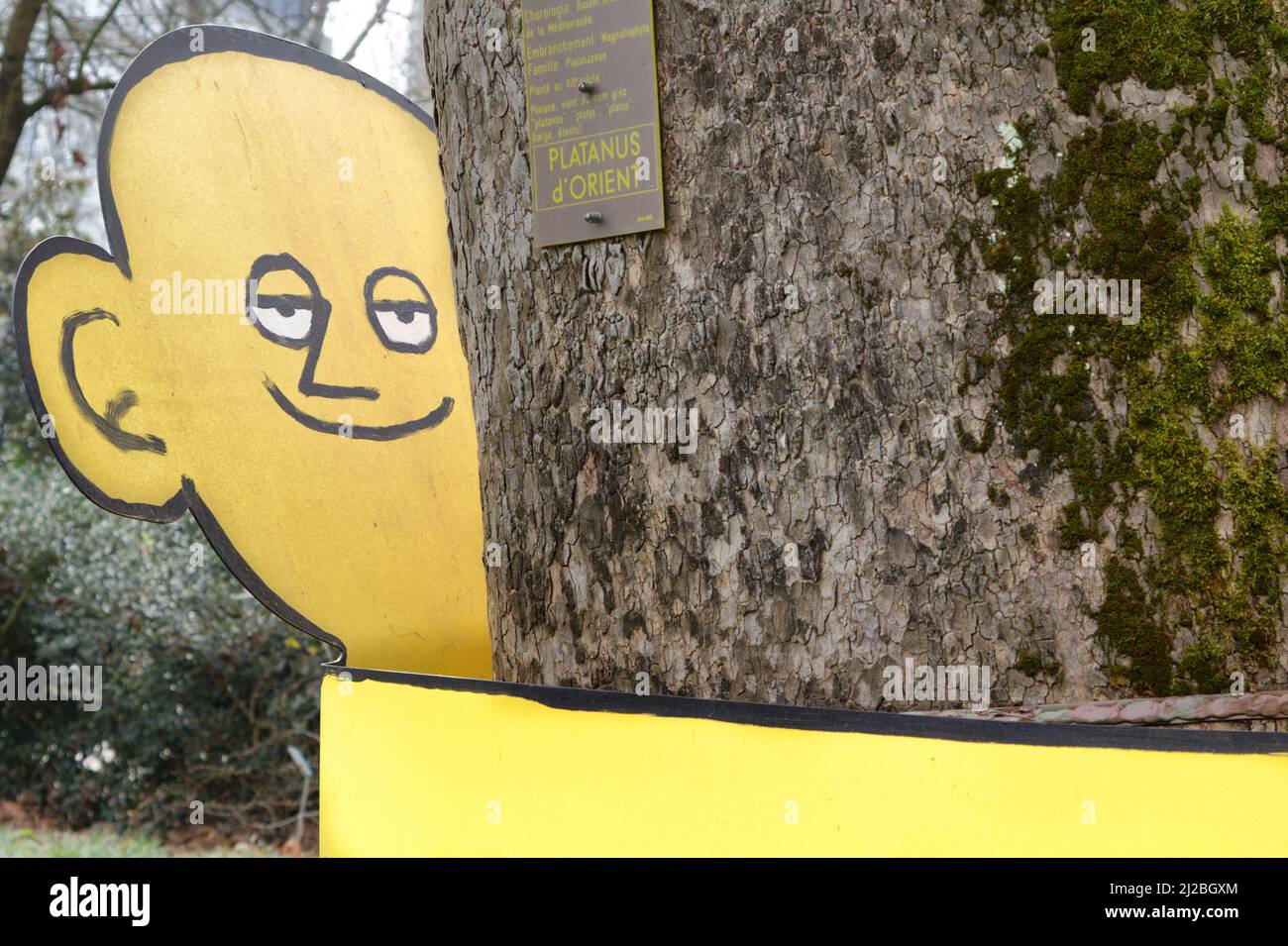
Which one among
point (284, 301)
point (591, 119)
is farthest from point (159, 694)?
point (591, 119)

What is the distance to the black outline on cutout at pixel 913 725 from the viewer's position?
1740 mm

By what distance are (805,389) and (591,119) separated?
68cm

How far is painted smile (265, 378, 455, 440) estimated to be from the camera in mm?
3221

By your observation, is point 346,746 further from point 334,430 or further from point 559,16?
point 559,16

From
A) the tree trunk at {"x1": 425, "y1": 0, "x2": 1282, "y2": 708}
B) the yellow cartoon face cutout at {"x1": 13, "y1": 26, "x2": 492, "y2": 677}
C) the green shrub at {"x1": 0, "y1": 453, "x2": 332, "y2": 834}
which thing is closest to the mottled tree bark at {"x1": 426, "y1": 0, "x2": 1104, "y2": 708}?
the tree trunk at {"x1": 425, "y1": 0, "x2": 1282, "y2": 708}

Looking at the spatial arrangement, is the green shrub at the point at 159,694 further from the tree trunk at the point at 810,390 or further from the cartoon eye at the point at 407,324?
the tree trunk at the point at 810,390

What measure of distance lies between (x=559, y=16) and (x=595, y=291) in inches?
21.3

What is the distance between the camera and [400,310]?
3457mm

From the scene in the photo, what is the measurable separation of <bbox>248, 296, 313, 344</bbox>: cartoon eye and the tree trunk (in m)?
1.31

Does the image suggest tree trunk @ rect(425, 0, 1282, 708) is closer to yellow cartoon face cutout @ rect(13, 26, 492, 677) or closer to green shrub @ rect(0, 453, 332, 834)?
yellow cartoon face cutout @ rect(13, 26, 492, 677)

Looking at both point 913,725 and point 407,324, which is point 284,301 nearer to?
point 407,324

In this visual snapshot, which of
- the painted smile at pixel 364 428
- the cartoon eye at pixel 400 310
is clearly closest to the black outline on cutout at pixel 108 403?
the painted smile at pixel 364 428

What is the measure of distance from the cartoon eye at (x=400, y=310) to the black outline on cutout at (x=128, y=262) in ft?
1.68
